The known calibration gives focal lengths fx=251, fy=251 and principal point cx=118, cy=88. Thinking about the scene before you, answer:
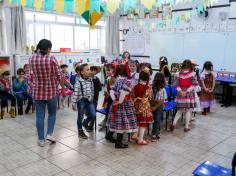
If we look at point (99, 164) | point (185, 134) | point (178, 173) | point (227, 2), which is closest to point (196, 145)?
point (185, 134)

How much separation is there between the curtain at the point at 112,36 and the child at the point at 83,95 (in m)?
5.43

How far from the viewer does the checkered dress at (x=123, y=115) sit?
3131 millimetres

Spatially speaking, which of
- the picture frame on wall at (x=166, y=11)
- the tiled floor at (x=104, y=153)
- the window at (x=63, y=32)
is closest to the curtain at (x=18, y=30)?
the window at (x=63, y=32)

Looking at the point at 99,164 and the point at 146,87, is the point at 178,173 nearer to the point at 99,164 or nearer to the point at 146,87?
the point at 99,164

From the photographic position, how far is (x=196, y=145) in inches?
141

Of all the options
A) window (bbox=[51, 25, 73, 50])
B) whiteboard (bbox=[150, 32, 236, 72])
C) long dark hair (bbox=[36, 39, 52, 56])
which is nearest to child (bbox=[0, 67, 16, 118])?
long dark hair (bbox=[36, 39, 52, 56])

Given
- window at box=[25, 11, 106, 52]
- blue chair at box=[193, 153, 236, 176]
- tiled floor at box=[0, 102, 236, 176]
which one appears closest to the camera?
blue chair at box=[193, 153, 236, 176]

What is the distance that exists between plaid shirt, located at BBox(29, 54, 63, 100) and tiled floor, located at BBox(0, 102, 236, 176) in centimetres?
76

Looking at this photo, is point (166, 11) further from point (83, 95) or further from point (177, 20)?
point (83, 95)

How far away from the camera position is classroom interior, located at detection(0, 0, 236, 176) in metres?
2.96

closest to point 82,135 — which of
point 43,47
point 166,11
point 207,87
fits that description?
point 43,47

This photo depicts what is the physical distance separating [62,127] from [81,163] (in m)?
1.43

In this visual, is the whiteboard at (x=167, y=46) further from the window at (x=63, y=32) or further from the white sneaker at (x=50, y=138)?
the white sneaker at (x=50, y=138)

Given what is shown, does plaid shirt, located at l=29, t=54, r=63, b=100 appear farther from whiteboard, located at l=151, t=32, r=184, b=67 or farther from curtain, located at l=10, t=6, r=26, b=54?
whiteboard, located at l=151, t=32, r=184, b=67
